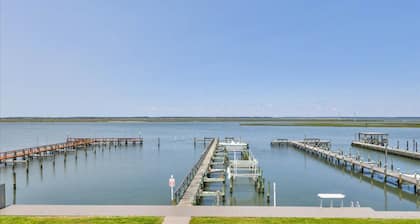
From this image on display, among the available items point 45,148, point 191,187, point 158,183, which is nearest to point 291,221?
point 191,187

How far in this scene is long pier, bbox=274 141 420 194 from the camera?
25.0 metres

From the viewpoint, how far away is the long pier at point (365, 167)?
24991 millimetres

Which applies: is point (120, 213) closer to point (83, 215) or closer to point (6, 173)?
point (83, 215)

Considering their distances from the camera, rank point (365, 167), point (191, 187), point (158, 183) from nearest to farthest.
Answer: point (191, 187), point (158, 183), point (365, 167)

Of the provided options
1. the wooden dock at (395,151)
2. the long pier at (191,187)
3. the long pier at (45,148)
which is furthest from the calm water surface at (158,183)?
the long pier at (45,148)

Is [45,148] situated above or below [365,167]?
above

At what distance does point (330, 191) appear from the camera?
26.2 metres

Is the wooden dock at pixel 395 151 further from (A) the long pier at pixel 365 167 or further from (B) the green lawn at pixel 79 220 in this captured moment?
(B) the green lawn at pixel 79 220

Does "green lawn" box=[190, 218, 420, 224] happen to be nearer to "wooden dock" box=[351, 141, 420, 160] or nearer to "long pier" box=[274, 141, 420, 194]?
"long pier" box=[274, 141, 420, 194]

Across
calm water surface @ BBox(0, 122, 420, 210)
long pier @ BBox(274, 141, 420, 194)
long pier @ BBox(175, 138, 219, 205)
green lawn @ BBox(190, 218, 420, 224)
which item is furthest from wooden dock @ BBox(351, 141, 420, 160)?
green lawn @ BBox(190, 218, 420, 224)

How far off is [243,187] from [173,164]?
13.7 m

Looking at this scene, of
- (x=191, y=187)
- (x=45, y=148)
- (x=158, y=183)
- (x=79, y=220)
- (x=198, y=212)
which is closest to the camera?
(x=79, y=220)

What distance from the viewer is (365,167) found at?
105 ft

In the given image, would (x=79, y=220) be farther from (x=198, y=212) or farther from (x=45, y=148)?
(x=45, y=148)
